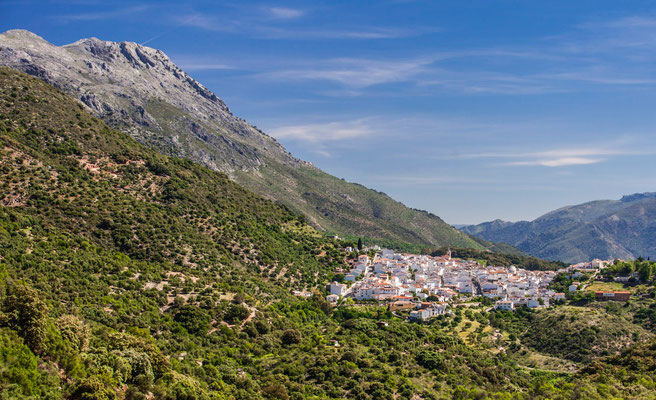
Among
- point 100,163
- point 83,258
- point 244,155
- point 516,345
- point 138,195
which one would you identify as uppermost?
point 244,155

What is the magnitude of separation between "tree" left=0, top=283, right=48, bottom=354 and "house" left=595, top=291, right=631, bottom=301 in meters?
77.7

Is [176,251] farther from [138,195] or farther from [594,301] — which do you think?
[594,301]

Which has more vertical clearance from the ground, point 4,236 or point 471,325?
point 4,236

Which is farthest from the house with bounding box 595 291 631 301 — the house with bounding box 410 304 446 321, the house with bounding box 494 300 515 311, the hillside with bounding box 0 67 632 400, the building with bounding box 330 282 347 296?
the building with bounding box 330 282 347 296

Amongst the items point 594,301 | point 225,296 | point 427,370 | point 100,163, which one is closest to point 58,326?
point 225,296

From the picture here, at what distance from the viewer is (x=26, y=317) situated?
2053 centimetres

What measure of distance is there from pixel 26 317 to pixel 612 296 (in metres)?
79.1

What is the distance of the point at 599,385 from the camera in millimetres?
36031

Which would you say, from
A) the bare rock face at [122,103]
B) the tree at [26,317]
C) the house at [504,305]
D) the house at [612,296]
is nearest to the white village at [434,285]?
the house at [504,305]

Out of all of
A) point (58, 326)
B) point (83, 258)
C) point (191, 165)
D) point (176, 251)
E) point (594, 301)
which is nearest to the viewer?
point (58, 326)

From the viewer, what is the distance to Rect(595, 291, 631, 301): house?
7224 centimetres

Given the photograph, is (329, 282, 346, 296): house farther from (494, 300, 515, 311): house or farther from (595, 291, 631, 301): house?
(595, 291, 631, 301): house

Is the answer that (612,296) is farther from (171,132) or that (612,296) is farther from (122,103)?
(122,103)

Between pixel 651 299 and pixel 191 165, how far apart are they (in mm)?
76129
